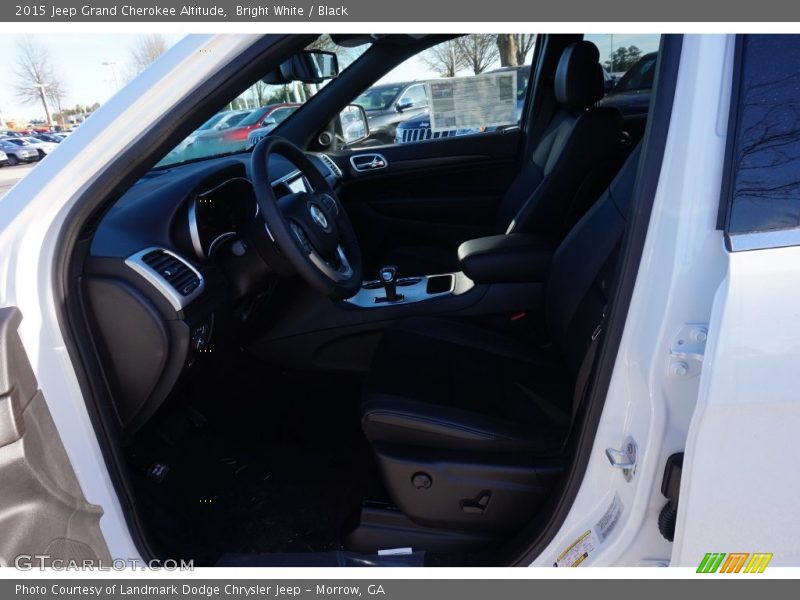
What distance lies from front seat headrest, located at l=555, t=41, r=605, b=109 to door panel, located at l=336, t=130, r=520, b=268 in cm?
103

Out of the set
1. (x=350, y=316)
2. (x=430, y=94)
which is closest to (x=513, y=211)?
(x=430, y=94)

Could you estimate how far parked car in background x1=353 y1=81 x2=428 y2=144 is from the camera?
310 centimetres

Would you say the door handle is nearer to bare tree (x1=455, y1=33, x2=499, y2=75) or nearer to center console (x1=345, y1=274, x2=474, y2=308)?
bare tree (x1=455, y1=33, x2=499, y2=75)

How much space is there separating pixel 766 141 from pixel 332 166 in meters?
2.48

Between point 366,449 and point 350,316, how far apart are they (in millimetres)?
452

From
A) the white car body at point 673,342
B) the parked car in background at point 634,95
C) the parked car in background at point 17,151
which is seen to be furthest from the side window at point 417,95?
the parked car in background at point 17,151

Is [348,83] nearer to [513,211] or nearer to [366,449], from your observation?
[513,211]

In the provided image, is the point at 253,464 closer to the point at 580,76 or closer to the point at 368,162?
the point at 580,76

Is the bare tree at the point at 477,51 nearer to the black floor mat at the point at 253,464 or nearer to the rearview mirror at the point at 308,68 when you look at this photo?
the rearview mirror at the point at 308,68

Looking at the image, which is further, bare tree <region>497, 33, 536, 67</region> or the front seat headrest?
bare tree <region>497, 33, 536, 67</region>

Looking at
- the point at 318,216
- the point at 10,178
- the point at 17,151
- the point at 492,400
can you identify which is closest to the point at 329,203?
the point at 318,216

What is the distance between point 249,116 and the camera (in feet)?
8.46

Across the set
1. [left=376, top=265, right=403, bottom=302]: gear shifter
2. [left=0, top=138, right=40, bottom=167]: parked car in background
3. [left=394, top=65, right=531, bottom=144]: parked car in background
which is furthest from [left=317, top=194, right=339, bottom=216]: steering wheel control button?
[left=0, top=138, right=40, bottom=167]: parked car in background

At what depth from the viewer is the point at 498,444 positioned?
140cm
